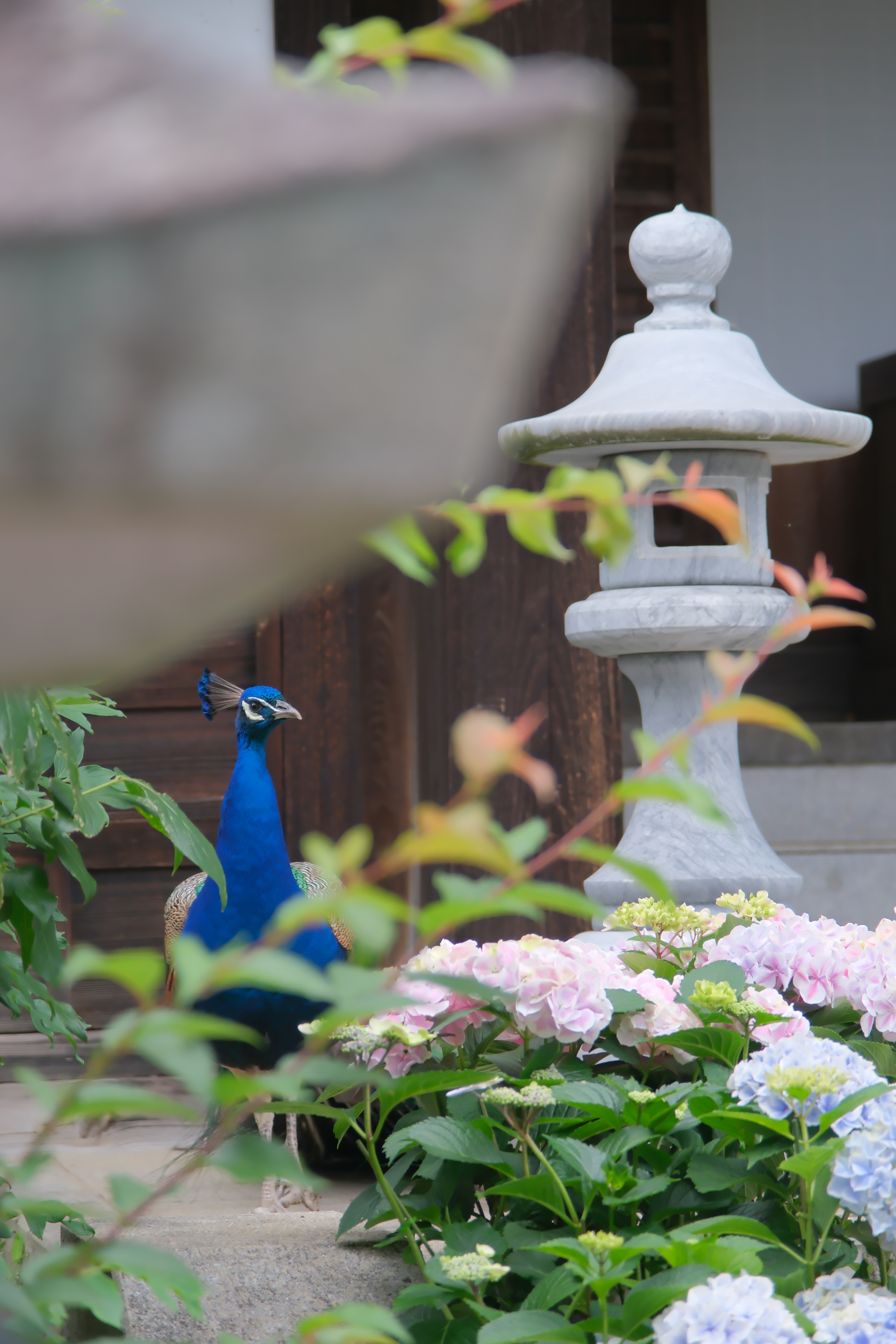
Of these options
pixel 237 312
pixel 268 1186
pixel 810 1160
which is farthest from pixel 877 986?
pixel 268 1186

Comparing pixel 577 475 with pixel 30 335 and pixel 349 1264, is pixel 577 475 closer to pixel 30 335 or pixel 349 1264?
pixel 30 335

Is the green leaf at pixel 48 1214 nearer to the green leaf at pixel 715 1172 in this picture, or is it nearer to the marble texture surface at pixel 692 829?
the green leaf at pixel 715 1172

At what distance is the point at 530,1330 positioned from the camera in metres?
0.86

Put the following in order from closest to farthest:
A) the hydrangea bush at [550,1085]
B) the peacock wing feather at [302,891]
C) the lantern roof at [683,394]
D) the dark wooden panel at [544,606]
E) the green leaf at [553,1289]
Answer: the hydrangea bush at [550,1085] < the green leaf at [553,1289] < the lantern roof at [683,394] < the peacock wing feather at [302,891] < the dark wooden panel at [544,606]

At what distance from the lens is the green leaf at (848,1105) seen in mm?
914

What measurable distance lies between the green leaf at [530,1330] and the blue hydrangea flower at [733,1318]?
66 millimetres

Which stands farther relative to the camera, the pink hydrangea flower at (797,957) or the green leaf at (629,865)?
the pink hydrangea flower at (797,957)

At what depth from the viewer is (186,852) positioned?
945 millimetres

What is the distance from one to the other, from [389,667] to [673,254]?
5.02 ft

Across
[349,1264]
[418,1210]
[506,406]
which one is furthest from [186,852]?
[506,406]

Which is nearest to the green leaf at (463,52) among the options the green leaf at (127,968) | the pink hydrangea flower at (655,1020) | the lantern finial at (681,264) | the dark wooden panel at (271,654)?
the green leaf at (127,968)

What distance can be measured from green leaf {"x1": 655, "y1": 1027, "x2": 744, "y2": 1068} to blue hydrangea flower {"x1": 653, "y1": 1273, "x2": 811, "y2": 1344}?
0.32 metres

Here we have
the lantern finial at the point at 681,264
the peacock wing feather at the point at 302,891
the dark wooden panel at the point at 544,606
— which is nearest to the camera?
the lantern finial at the point at 681,264

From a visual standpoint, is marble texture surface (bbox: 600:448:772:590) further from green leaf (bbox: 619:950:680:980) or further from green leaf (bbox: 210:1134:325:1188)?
green leaf (bbox: 210:1134:325:1188)
